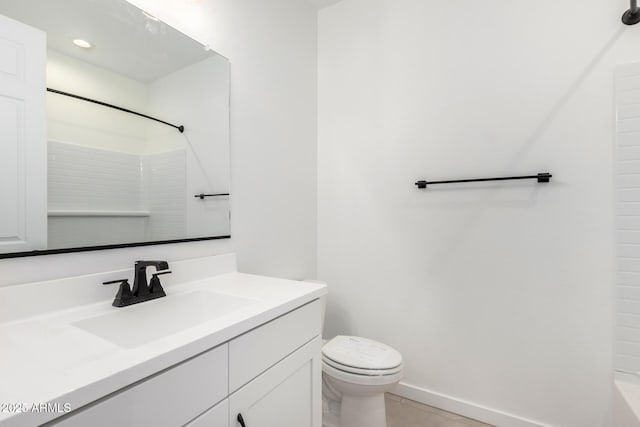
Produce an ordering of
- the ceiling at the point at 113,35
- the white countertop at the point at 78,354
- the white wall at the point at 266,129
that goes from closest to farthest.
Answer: the white countertop at the point at 78,354 < the ceiling at the point at 113,35 < the white wall at the point at 266,129

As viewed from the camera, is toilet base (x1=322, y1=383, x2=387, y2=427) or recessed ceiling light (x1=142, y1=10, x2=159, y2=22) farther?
toilet base (x1=322, y1=383, x2=387, y2=427)

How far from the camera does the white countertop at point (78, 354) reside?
1.59 feet

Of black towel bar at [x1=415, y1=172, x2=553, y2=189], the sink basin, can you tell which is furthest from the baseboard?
the sink basin

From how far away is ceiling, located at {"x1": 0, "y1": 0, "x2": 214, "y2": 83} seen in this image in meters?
0.92

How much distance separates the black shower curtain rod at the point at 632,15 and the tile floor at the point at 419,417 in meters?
2.02

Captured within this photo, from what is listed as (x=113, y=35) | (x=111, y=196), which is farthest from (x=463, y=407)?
(x=113, y=35)

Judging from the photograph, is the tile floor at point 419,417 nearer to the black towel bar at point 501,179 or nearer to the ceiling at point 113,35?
the black towel bar at point 501,179

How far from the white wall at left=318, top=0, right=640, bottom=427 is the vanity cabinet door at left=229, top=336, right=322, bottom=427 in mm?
895

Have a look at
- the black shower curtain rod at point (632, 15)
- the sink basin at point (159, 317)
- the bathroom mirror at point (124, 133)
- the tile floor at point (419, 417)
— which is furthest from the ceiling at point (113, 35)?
the tile floor at point (419, 417)

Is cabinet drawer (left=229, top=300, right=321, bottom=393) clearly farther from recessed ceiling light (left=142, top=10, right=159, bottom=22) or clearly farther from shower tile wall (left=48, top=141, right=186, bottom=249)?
recessed ceiling light (left=142, top=10, right=159, bottom=22)

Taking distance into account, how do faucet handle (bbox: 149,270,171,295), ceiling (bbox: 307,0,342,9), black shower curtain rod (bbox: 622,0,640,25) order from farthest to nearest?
1. ceiling (bbox: 307,0,342,9)
2. black shower curtain rod (bbox: 622,0,640,25)
3. faucet handle (bbox: 149,270,171,295)

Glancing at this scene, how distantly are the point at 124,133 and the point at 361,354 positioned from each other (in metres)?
1.38

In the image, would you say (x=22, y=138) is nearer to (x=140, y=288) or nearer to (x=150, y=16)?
(x=140, y=288)

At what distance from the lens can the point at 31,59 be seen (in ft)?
2.91
